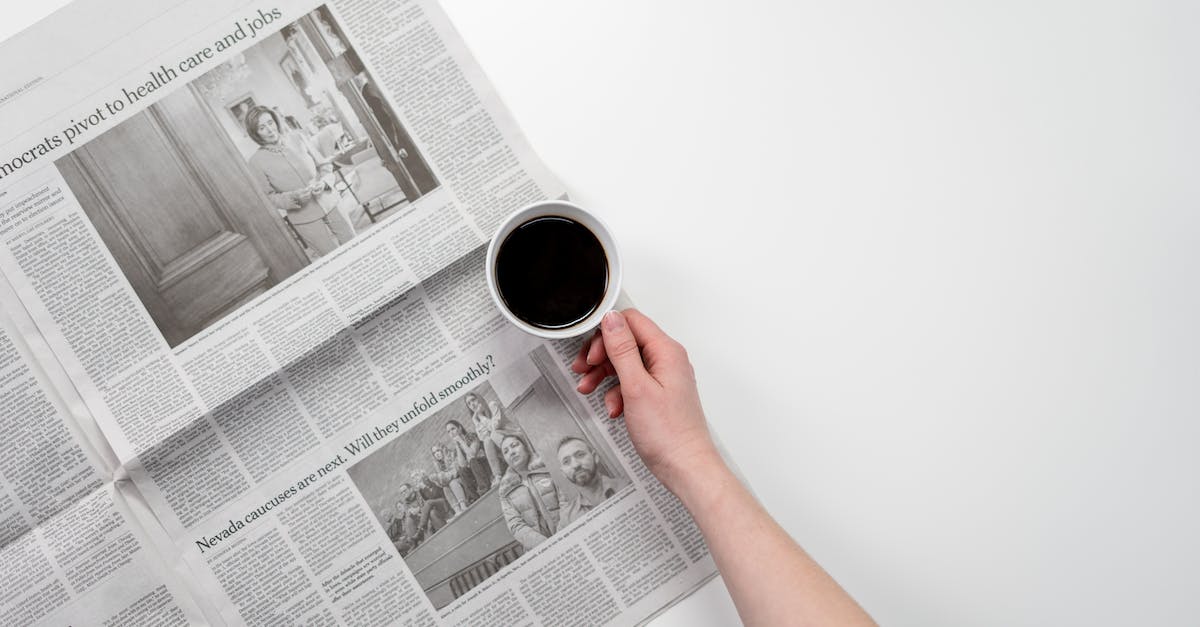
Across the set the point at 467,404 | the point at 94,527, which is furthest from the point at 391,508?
the point at 94,527

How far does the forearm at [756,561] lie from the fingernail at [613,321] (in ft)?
0.40

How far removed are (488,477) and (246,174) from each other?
307 millimetres

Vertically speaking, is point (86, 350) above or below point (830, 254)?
above

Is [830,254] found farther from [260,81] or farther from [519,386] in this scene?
[260,81]

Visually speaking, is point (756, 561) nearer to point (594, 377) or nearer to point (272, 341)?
point (594, 377)

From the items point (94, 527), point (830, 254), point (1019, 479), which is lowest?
point (1019, 479)

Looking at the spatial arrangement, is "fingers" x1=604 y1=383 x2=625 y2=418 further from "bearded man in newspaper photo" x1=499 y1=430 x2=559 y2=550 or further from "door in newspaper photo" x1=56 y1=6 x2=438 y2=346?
"door in newspaper photo" x1=56 y1=6 x2=438 y2=346

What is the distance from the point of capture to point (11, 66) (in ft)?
1.67

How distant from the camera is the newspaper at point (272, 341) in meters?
0.52

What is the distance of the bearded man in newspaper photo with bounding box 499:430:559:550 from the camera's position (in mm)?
549

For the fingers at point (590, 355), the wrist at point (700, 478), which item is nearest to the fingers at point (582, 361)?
the fingers at point (590, 355)

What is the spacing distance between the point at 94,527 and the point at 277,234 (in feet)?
0.88

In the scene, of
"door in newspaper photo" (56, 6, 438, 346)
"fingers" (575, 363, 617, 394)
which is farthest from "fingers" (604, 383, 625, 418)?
"door in newspaper photo" (56, 6, 438, 346)

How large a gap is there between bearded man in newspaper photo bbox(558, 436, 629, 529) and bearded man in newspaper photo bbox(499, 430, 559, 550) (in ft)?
0.06
